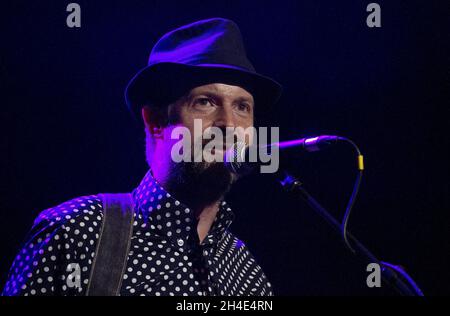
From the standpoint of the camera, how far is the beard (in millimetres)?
2338

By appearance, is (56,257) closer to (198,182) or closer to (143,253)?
(143,253)

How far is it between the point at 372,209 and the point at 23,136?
216 cm

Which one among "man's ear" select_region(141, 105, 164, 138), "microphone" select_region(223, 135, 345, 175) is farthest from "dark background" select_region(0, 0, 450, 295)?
"microphone" select_region(223, 135, 345, 175)

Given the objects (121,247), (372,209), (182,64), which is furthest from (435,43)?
(121,247)

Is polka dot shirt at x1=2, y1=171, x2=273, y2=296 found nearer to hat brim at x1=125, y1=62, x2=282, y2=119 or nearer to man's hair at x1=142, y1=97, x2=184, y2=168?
man's hair at x1=142, y1=97, x2=184, y2=168

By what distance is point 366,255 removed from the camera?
1.83 m

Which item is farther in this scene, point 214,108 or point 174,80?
point 174,80

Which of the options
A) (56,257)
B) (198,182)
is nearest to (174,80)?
(198,182)

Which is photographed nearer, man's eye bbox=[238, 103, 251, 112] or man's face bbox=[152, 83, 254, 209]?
man's face bbox=[152, 83, 254, 209]

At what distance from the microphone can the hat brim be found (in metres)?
0.60

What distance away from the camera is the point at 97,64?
2.92m

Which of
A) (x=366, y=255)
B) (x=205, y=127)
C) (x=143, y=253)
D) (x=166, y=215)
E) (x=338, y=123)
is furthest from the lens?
(x=338, y=123)

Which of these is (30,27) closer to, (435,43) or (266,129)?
(266,129)

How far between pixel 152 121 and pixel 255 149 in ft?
2.99
